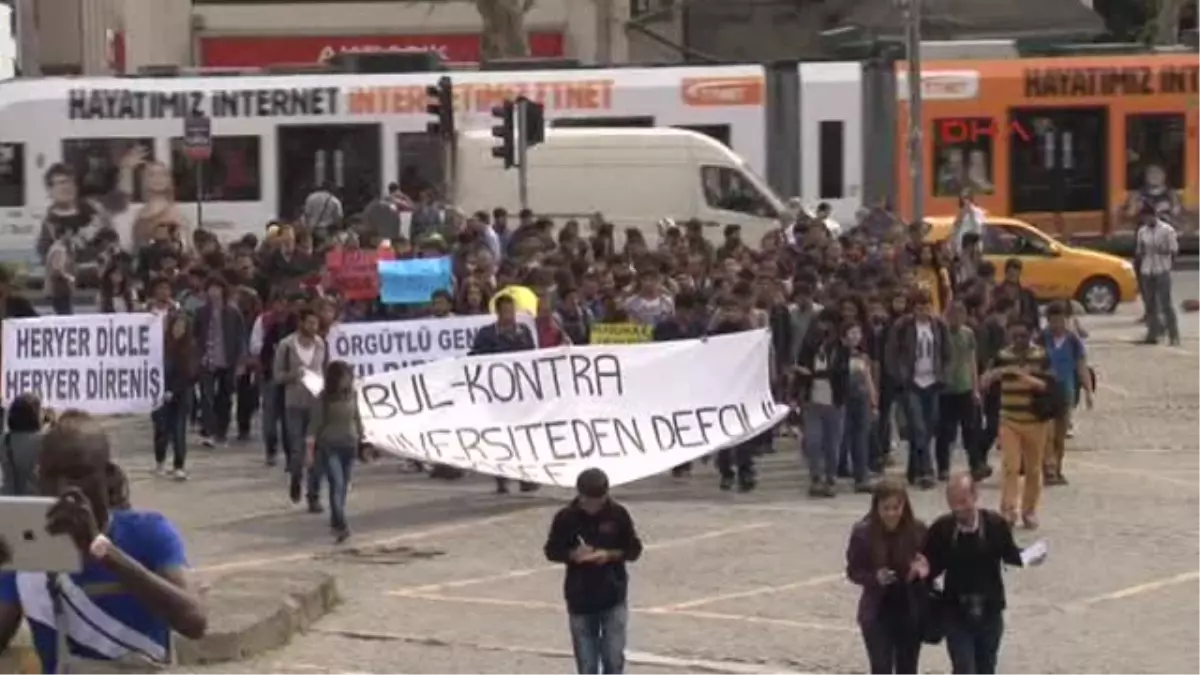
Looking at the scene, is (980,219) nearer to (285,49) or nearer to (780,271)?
(780,271)

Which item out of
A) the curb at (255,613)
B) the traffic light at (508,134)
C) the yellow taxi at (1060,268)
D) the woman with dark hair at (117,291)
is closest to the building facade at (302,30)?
the yellow taxi at (1060,268)

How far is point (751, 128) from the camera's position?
3794 cm

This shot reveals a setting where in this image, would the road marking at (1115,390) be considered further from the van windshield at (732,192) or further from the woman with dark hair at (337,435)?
the woman with dark hair at (337,435)

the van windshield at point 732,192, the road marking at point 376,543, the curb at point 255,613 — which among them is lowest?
the road marking at point 376,543

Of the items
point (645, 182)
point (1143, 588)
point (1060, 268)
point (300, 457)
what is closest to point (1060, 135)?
point (1060, 268)

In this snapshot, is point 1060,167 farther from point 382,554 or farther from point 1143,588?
point 1143,588

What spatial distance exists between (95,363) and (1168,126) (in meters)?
22.1

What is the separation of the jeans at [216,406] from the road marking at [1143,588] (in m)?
9.25

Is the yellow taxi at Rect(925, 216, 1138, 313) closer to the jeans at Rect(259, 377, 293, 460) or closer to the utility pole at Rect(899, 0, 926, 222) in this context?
the utility pole at Rect(899, 0, 926, 222)

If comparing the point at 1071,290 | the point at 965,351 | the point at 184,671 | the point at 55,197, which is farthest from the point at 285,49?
the point at 184,671

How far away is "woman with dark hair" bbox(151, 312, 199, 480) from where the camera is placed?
68.0 ft

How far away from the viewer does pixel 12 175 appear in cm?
3719

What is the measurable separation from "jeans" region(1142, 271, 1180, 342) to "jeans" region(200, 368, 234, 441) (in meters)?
10.9

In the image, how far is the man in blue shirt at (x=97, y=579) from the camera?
602 cm
